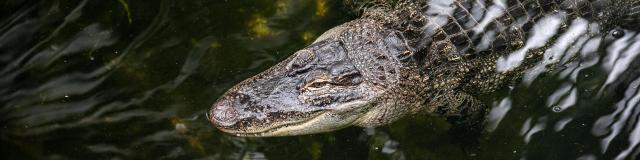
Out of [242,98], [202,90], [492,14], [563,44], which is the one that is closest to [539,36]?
[563,44]

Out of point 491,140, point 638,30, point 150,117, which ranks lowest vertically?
point 491,140

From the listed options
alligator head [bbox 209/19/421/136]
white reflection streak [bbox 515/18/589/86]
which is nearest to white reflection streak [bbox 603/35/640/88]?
white reflection streak [bbox 515/18/589/86]

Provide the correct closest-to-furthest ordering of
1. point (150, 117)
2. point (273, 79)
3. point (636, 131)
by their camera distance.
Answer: point (273, 79)
point (636, 131)
point (150, 117)

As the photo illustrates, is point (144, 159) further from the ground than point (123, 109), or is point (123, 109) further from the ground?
point (123, 109)

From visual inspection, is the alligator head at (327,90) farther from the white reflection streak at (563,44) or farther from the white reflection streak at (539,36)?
the white reflection streak at (563,44)

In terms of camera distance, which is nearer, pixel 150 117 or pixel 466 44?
pixel 466 44

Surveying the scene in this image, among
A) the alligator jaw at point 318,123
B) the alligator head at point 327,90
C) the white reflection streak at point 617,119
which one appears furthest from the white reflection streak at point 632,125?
A: the alligator jaw at point 318,123

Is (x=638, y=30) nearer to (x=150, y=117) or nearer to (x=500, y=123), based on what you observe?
(x=500, y=123)

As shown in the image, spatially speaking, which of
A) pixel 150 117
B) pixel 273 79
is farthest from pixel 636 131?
pixel 150 117

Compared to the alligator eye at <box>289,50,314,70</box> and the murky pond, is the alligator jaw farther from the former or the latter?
the murky pond
